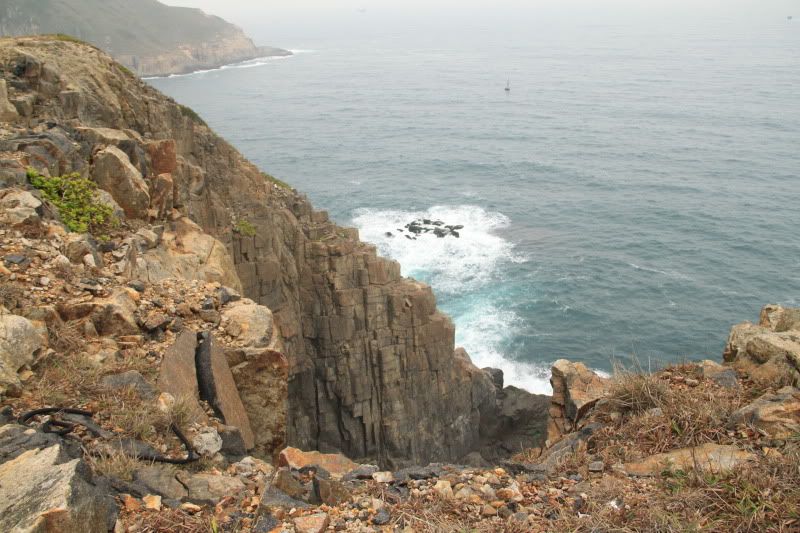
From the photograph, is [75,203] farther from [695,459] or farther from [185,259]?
[695,459]

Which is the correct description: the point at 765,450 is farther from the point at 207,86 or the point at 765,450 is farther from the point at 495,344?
Result: the point at 207,86

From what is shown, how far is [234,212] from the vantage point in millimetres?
29844

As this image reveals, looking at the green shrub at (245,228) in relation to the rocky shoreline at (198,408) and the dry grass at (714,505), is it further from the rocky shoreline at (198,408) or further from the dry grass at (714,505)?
the dry grass at (714,505)

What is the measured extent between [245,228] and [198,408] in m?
20.1

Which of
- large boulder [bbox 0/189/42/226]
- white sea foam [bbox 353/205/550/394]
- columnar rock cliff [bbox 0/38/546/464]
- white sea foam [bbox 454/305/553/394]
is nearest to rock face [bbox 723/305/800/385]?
large boulder [bbox 0/189/42/226]

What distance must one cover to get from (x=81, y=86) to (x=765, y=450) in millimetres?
23554

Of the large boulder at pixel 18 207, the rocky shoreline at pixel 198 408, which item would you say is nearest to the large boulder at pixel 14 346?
the rocky shoreline at pixel 198 408

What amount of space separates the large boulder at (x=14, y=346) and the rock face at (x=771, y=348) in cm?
1199

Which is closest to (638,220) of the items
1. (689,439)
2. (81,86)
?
(81,86)

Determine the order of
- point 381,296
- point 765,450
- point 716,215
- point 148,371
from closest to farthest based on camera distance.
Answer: point 765,450 → point 148,371 → point 381,296 → point 716,215

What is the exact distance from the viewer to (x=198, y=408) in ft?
33.3

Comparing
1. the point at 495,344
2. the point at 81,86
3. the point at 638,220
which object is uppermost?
the point at 81,86

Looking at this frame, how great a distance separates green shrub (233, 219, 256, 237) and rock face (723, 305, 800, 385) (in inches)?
849

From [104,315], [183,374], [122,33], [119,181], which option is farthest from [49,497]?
[122,33]
